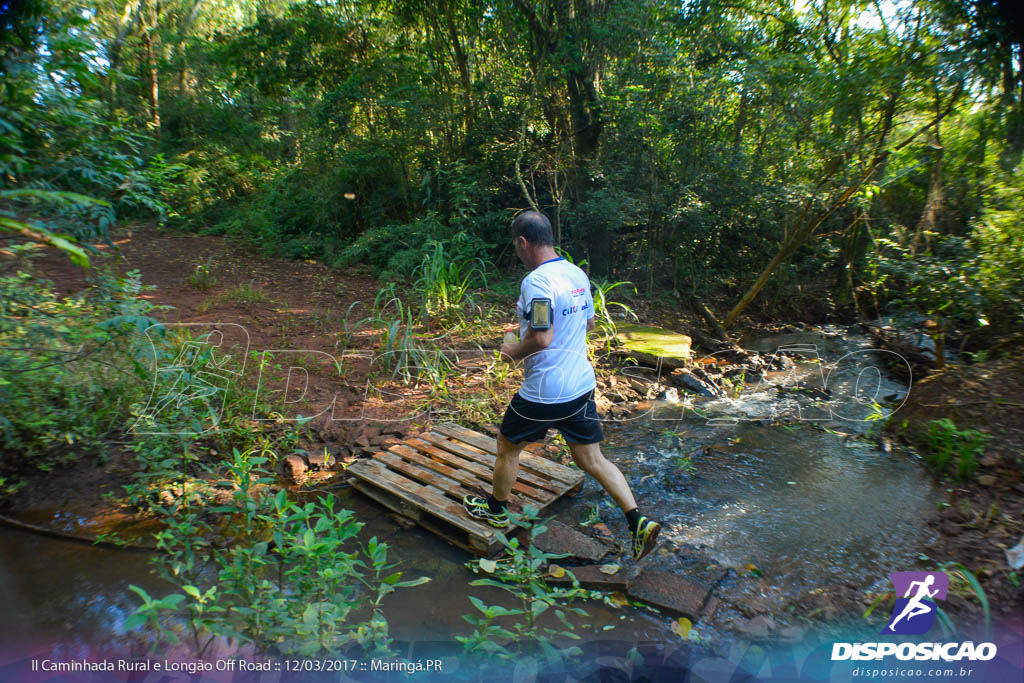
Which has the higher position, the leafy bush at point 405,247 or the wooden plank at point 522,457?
the leafy bush at point 405,247

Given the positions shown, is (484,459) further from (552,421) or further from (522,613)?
(522,613)

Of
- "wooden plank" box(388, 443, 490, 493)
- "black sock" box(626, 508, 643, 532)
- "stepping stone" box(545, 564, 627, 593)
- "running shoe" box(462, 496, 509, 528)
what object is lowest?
"stepping stone" box(545, 564, 627, 593)

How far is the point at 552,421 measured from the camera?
2.83 meters

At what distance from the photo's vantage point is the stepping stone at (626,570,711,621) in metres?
2.55

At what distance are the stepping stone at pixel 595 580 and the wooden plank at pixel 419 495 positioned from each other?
431 mm

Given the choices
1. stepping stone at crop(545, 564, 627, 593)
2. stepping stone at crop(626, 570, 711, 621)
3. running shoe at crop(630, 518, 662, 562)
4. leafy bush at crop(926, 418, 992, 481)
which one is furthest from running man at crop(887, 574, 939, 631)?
leafy bush at crop(926, 418, 992, 481)

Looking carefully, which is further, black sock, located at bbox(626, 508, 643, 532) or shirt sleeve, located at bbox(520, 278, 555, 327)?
black sock, located at bbox(626, 508, 643, 532)

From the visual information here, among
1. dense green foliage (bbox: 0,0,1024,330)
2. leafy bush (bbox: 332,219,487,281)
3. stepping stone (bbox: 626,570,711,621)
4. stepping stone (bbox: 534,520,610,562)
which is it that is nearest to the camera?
stepping stone (bbox: 626,570,711,621)

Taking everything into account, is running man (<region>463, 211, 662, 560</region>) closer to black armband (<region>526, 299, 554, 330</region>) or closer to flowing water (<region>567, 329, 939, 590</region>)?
black armband (<region>526, 299, 554, 330</region>)

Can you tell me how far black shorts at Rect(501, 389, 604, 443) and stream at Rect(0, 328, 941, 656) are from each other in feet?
2.46

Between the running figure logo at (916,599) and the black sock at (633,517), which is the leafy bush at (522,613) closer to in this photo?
the black sock at (633,517)

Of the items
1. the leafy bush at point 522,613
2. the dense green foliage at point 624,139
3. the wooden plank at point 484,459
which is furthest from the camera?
the dense green foliage at point 624,139

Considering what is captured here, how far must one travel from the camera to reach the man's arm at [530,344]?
2662 mm

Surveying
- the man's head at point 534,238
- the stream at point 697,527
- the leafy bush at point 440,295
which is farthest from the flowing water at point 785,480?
the leafy bush at point 440,295
